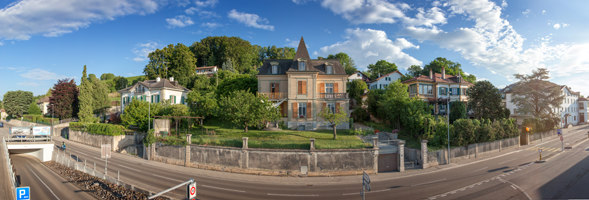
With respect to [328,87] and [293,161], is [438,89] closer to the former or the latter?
[328,87]

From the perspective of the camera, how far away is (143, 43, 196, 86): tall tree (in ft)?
213

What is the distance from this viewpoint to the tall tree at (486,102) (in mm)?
37406

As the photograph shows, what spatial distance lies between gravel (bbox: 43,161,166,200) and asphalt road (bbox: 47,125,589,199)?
2.07 metres

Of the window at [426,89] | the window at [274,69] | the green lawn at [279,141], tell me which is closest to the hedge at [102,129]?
the green lawn at [279,141]

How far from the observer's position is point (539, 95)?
41.0 m

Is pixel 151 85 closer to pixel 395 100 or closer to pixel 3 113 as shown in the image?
pixel 395 100

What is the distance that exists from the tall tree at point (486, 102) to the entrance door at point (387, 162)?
77.6ft

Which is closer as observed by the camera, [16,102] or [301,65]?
[301,65]

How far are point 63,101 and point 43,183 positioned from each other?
148ft

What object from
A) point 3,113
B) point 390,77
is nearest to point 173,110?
point 390,77

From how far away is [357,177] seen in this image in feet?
71.8

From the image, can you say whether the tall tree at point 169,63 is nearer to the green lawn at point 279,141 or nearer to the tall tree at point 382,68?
the green lawn at point 279,141

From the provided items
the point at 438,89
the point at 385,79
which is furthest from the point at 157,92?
the point at 438,89

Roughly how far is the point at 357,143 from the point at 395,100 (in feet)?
52.1
